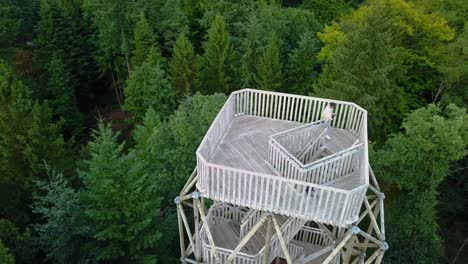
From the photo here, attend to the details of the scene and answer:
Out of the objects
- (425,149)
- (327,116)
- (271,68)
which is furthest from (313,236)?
(271,68)

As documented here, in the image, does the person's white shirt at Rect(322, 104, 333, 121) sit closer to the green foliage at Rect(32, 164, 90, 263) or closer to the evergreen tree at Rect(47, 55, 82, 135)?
the green foliage at Rect(32, 164, 90, 263)

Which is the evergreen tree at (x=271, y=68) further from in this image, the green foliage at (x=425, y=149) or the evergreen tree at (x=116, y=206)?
the evergreen tree at (x=116, y=206)

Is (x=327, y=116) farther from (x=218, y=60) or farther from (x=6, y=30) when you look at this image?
(x=6, y=30)

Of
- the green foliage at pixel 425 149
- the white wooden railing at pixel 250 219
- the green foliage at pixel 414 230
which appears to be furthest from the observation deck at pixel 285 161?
the green foliage at pixel 414 230

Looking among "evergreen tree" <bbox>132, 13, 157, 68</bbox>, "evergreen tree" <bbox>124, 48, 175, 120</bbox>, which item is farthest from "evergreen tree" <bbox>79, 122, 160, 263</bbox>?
"evergreen tree" <bbox>132, 13, 157, 68</bbox>

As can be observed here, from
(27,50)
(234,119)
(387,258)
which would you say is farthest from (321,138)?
(27,50)
